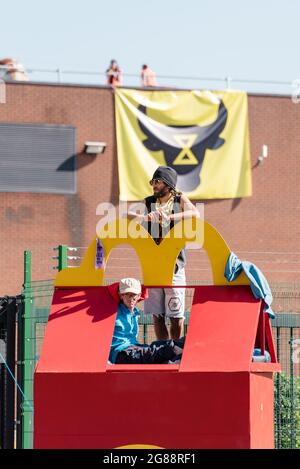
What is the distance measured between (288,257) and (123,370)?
81.5ft

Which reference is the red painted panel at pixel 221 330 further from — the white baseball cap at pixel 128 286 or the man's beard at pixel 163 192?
the man's beard at pixel 163 192

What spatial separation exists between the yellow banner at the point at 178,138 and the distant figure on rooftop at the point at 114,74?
29 cm

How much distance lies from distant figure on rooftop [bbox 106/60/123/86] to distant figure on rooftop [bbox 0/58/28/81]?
2.25 m

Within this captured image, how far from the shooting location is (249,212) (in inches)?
1368

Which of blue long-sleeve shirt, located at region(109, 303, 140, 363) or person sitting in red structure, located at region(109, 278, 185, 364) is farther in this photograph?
blue long-sleeve shirt, located at region(109, 303, 140, 363)

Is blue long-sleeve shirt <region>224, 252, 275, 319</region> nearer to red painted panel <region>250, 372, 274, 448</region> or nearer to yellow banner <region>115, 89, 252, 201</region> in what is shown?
red painted panel <region>250, 372, 274, 448</region>

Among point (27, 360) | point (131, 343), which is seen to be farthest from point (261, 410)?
point (27, 360)

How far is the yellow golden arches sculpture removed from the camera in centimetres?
812

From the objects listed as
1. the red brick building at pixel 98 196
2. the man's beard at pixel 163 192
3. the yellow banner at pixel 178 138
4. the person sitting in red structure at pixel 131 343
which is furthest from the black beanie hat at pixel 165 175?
the yellow banner at pixel 178 138

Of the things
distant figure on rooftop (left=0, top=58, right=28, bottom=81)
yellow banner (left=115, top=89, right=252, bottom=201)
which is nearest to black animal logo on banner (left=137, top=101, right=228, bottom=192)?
yellow banner (left=115, top=89, right=252, bottom=201)

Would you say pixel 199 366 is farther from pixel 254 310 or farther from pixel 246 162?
pixel 246 162

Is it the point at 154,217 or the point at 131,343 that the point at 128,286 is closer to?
the point at 131,343

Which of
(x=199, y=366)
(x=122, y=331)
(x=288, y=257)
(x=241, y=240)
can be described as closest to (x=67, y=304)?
(x=122, y=331)
